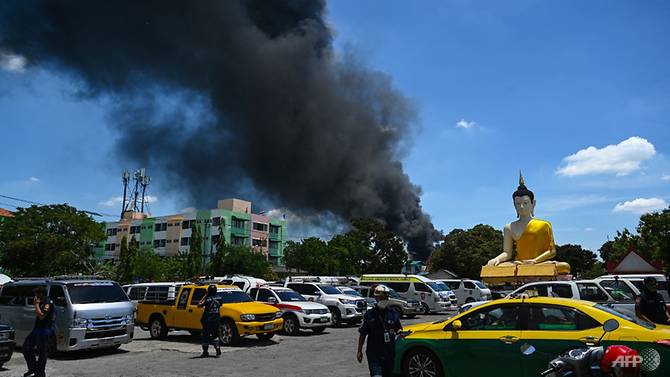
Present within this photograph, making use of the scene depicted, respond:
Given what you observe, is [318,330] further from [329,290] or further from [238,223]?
[238,223]

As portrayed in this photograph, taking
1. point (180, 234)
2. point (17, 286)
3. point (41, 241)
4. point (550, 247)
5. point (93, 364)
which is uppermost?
point (180, 234)

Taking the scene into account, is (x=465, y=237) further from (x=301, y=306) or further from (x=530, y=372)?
(x=530, y=372)

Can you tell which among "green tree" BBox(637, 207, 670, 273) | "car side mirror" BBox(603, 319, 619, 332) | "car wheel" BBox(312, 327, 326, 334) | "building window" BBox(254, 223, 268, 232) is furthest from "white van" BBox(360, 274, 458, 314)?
"building window" BBox(254, 223, 268, 232)

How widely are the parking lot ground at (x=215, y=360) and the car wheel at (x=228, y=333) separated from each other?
259mm

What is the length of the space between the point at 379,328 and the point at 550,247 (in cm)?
2102

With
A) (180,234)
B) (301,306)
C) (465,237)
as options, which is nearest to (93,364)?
(301,306)

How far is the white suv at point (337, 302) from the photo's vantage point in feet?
62.8

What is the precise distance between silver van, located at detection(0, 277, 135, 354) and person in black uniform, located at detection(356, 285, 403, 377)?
802 centimetres

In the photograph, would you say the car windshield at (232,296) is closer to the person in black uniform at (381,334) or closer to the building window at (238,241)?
the person in black uniform at (381,334)

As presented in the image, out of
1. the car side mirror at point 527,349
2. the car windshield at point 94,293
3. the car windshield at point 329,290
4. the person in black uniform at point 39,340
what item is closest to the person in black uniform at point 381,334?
the car side mirror at point 527,349

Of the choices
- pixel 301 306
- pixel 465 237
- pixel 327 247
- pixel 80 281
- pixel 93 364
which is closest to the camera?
pixel 93 364

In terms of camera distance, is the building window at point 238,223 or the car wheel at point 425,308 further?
the building window at point 238,223

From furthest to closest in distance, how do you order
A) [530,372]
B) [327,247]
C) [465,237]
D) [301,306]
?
1. [465,237]
2. [327,247]
3. [301,306]
4. [530,372]

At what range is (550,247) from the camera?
24.7 m
